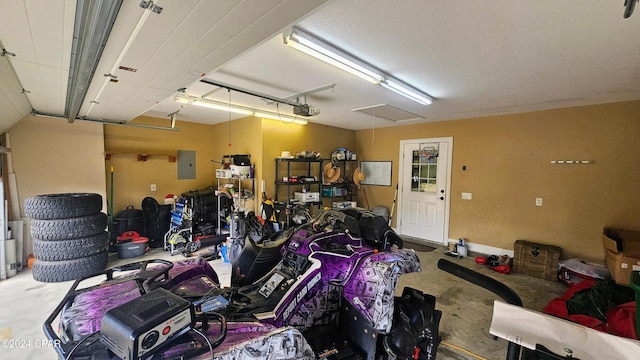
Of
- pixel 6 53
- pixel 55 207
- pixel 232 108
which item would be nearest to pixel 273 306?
pixel 6 53

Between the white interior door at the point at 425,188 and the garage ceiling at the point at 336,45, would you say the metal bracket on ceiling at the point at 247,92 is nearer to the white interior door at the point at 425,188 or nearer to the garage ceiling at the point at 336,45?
the garage ceiling at the point at 336,45

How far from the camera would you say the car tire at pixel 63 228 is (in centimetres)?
335

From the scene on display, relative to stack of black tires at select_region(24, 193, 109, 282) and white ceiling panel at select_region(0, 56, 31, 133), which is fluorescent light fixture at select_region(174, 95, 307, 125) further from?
stack of black tires at select_region(24, 193, 109, 282)

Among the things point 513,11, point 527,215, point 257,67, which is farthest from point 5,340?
point 527,215

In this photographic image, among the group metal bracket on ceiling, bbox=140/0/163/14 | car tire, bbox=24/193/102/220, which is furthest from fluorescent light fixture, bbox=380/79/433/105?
car tire, bbox=24/193/102/220

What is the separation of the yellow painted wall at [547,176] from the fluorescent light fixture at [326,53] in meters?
3.45

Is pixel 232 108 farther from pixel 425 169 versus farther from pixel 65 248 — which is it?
pixel 425 169

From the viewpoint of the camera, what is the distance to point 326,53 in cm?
220

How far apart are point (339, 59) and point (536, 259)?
448cm

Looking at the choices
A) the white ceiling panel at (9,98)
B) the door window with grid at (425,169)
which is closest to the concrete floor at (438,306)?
the door window with grid at (425,169)

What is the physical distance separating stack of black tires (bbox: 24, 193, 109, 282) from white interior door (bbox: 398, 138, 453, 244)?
5907 millimetres

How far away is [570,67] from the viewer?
8.32ft

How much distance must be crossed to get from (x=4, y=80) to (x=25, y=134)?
8.96 ft

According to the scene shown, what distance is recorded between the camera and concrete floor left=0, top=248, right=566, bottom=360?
2.21 m
